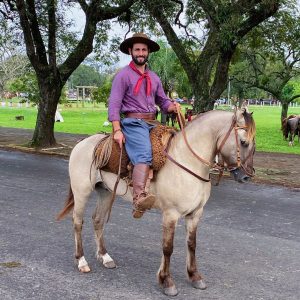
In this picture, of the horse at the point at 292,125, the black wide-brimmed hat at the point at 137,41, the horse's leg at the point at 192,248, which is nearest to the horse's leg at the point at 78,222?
the horse's leg at the point at 192,248

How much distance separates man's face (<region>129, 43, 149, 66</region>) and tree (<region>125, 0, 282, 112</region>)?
20.0 feet

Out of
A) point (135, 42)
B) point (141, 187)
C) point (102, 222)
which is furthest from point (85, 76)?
point (141, 187)

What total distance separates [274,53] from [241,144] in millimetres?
21968

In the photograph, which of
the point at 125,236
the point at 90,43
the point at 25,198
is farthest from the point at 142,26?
the point at 125,236

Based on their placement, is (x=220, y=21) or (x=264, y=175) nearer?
(x=220, y=21)

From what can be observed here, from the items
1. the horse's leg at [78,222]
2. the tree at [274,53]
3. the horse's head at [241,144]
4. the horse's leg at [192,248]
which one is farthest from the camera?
the tree at [274,53]

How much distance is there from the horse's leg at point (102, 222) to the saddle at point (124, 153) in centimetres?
57

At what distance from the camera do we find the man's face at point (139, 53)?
4.59m

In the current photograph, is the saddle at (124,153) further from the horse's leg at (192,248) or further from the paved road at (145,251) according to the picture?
the paved road at (145,251)

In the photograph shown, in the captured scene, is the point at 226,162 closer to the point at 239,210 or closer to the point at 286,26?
the point at 239,210

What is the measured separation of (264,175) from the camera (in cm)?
1152

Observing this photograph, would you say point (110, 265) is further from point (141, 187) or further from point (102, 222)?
point (141, 187)

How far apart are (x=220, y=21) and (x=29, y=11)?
7.57 metres

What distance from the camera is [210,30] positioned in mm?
12586
